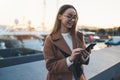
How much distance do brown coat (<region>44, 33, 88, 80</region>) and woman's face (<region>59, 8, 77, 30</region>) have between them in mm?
121

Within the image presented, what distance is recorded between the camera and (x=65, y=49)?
185cm

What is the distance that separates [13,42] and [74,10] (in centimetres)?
928

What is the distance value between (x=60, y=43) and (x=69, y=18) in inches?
7.7

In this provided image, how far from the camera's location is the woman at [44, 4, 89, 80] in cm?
180

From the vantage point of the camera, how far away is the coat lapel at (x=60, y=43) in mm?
1848

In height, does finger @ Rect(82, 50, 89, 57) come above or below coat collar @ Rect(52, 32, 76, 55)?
below

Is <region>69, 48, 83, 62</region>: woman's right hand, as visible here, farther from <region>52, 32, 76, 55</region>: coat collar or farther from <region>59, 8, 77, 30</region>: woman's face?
<region>59, 8, 77, 30</region>: woman's face

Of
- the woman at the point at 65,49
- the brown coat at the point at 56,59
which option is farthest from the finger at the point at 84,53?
the brown coat at the point at 56,59

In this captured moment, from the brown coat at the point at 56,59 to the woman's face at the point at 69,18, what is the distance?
12 cm

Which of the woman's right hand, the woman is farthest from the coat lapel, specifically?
the woman's right hand

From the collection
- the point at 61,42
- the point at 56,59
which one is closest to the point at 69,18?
the point at 61,42

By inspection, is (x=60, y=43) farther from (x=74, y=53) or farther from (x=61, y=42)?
(x=74, y=53)

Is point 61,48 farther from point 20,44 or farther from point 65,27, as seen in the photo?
point 20,44

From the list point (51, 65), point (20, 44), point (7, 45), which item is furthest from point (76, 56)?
point (7, 45)
